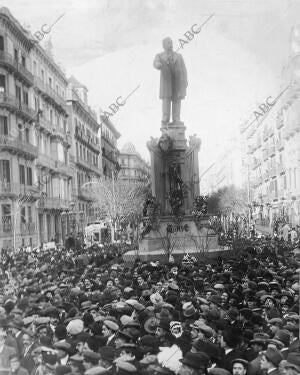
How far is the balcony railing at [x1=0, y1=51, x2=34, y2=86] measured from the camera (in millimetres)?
20719

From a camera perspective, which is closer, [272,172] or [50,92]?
[50,92]

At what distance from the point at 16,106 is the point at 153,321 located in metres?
13.2

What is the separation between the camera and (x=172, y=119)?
22109mm

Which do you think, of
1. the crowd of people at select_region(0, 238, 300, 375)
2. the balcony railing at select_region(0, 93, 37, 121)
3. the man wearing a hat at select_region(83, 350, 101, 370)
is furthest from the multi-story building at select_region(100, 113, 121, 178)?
the man wearing a hat at select_region(83, 350, 101, 370)

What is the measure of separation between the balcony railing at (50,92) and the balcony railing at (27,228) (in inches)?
190

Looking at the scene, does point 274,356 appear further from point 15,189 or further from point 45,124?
point 45,124

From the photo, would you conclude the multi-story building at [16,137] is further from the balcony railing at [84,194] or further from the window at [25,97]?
the balcony railing at [84,194]

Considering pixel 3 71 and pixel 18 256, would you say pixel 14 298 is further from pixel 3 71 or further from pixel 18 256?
pixel 3 71

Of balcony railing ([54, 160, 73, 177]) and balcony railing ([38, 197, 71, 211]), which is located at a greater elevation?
balcony railing ([54, 160, 73, 177])

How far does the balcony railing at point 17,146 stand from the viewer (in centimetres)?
1883

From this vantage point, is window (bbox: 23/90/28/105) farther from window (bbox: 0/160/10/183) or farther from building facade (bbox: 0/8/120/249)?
window (bbox: 0/160/10/183)

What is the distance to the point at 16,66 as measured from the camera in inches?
837

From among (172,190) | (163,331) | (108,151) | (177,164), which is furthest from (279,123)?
(163,331)

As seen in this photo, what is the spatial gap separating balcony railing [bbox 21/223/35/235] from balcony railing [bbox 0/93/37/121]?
3716 mm
